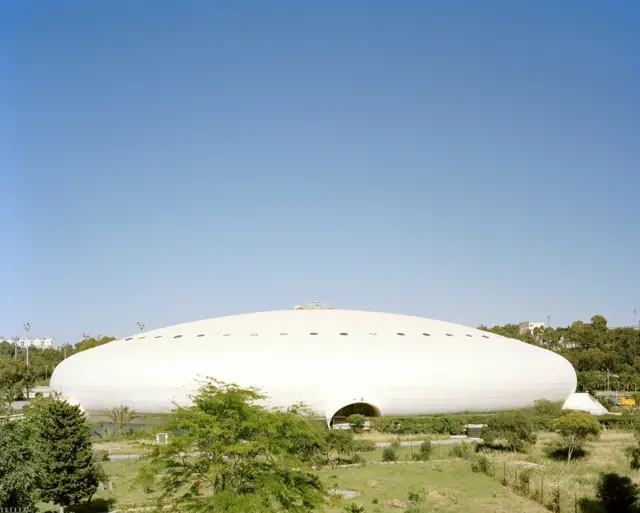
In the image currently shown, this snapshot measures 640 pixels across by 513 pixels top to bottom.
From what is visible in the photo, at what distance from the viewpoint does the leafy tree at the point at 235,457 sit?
1989 centimetres

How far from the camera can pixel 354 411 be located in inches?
2650

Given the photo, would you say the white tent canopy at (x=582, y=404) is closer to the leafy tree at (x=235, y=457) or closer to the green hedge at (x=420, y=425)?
the green hedge at (x=420, y=425)

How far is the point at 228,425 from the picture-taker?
20984 millimetres

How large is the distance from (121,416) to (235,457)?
4731cm

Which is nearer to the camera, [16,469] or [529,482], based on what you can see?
[16,469]

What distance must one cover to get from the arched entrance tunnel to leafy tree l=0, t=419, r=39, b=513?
44.0 metres

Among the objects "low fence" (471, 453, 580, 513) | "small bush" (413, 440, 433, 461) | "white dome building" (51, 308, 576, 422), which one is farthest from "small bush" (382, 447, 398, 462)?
"white dome building" (51, 308, 576, 422)

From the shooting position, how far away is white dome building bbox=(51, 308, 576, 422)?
2569 inches

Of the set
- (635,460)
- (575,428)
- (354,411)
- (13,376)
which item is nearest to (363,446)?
(575,428)

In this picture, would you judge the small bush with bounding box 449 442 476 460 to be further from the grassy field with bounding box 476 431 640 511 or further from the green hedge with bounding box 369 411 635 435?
the green hedge with bounding box 369 411 635 435

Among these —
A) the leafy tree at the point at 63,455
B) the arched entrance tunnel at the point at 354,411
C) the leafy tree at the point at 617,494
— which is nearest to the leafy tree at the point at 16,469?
the leafy tree at the point at 63,455

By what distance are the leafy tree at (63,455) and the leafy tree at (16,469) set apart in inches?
214

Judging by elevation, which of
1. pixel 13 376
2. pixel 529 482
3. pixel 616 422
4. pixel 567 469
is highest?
pixel 13 376

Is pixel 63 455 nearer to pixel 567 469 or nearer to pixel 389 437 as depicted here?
pixel 567 469
